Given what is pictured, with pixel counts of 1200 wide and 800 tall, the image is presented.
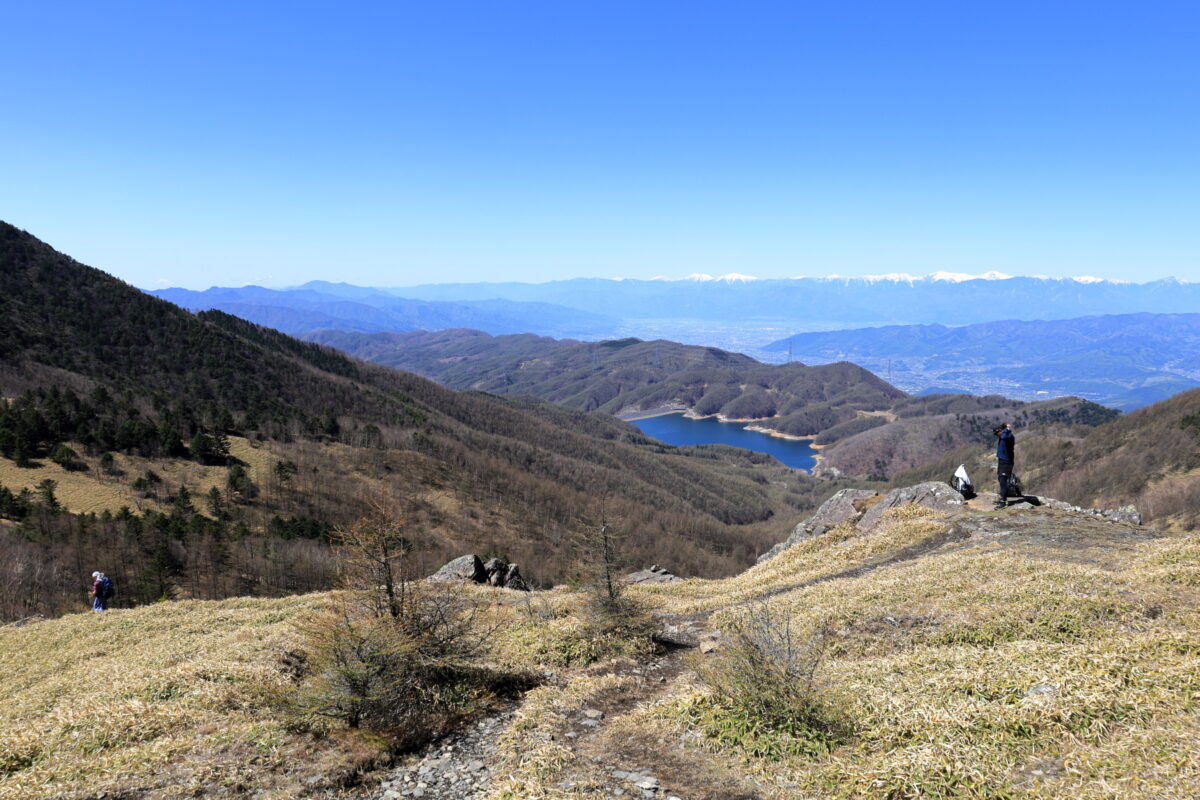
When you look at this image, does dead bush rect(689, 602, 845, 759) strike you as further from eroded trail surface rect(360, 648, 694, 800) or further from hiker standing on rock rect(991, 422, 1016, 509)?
hiker standing on rock rect(991, 422, 1016, 509)

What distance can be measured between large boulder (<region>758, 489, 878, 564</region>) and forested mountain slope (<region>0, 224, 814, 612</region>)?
33.4ft

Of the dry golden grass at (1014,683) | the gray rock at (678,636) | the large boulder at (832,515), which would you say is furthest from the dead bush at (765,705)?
the large boulder at (832,515)

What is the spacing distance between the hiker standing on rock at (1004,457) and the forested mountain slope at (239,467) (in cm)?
1466

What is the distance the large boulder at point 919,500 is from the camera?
2328cm

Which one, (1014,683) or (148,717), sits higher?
(1014,683)

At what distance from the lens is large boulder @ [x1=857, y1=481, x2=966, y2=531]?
23.3 m

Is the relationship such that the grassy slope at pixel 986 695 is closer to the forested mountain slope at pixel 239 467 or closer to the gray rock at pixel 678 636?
the gray rock at pixel 678 636

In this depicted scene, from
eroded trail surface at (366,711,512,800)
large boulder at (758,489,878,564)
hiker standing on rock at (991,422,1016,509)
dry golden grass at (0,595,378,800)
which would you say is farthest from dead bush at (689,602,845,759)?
large boulder at (758,489,878,564)

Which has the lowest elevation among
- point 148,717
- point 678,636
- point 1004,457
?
point 678,636

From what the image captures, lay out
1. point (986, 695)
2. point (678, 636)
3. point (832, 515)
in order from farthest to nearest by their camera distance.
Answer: point (832, 515)
point (678, 636)
point (986, 695)

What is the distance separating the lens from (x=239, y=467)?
282 feet

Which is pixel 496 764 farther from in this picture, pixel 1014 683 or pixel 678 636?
pixel 678 636

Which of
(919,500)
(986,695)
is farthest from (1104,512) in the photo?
(986,695)

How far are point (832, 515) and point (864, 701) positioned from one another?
2340cm
